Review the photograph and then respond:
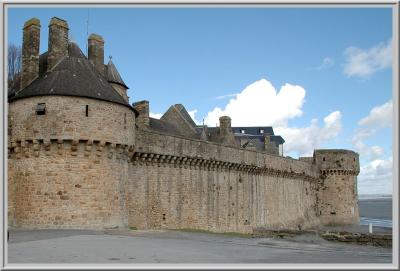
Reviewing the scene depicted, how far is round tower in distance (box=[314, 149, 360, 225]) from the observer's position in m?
43.2

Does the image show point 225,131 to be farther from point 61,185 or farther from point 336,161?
point 61,185

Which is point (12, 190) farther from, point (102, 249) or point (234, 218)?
point (234, 218)

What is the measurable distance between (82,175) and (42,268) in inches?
366

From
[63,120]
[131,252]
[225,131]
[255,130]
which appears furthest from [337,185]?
[255,130]

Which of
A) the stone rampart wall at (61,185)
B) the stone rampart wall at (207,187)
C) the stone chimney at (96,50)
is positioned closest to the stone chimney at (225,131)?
the stone rampart wall at (207,187)

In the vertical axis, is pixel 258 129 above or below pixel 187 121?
above

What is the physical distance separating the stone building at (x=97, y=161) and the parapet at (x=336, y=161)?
50.4 feet

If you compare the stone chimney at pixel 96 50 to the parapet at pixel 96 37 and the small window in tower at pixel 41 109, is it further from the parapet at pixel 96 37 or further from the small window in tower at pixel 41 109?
the small window in tower at pixel 41 109

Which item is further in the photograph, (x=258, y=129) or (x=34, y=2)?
(x=258, y=129)

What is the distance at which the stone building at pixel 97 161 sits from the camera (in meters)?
17.8

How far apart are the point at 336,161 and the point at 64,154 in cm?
3114

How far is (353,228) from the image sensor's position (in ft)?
133

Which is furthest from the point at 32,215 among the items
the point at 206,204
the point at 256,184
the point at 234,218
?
the point at 256,184

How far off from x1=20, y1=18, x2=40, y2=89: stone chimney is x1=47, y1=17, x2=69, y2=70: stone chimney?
1.67 feet
